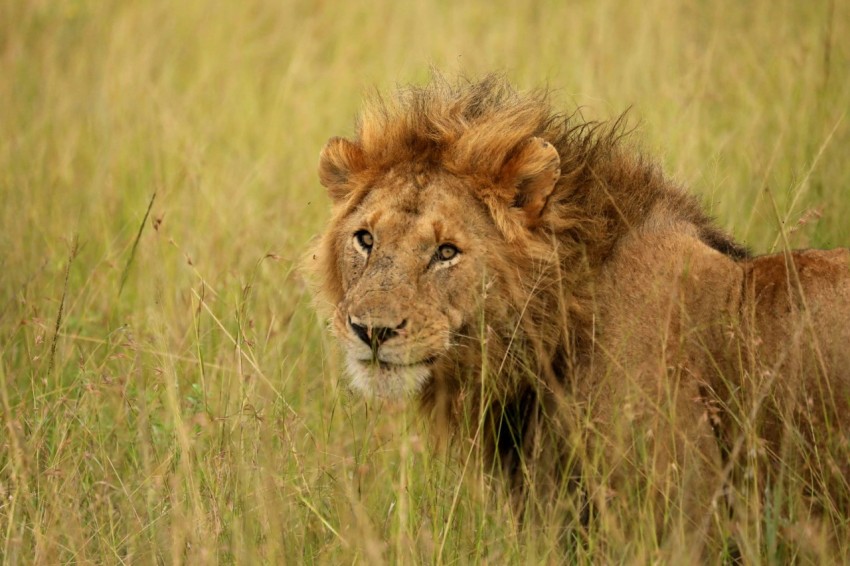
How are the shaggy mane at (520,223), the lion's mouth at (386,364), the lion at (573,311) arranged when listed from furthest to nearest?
the shaggy mane at (520,223) → the lion's mouth at (386,364) → the lion at (573,311)

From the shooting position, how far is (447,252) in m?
4.25

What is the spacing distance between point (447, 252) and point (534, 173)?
1.50ft

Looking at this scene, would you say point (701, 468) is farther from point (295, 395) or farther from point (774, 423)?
point (295, 395)

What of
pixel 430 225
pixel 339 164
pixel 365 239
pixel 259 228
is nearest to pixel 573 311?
pixel 430 225

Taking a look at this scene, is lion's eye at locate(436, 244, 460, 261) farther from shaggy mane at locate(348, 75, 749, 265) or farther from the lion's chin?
the lion's chin

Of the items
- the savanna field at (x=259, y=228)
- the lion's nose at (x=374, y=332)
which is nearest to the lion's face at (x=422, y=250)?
the lion's nose at (x=374, y=332)

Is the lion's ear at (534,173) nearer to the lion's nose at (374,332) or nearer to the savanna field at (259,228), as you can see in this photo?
the lion's nose at (374,332)

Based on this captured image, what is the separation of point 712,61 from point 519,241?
5165mm

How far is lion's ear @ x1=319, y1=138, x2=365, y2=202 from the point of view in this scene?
15.3ft

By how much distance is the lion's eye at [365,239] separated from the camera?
442 cm

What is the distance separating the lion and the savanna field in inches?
7.4

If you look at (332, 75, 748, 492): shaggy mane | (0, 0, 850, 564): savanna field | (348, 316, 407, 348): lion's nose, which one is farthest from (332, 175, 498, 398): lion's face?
(0, 0, 850, 564): savanna field

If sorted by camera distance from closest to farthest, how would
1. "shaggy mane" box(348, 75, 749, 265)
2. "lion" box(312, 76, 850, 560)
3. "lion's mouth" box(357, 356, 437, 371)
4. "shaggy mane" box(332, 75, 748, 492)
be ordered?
"lion" box(312, 76, 850, 560)
"lion's mouth" box(357, 356, 437, 371)
"shaggy mane" box(332, 75, 748, 492)
"shaggy mane" box(348, 75, 749, 265)

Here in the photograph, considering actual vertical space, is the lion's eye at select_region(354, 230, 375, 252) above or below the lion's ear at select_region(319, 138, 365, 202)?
below
